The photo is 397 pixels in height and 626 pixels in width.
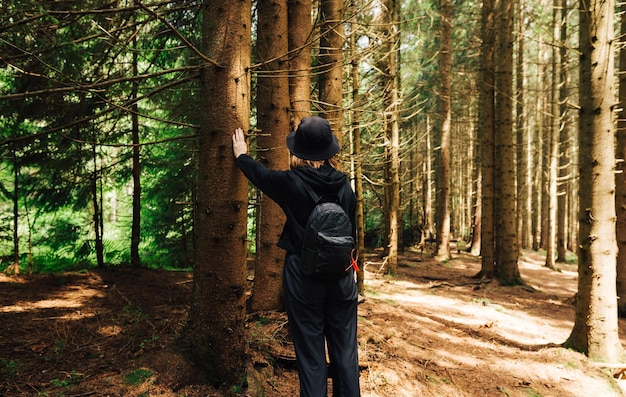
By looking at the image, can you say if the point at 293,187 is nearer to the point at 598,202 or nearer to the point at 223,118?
the point at 223,118

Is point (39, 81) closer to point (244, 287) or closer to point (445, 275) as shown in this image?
point (244, 287)

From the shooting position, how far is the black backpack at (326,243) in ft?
9.23

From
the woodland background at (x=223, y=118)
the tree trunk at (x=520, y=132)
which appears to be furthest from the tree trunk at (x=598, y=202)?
the tree trunk at (x=520, y=132)

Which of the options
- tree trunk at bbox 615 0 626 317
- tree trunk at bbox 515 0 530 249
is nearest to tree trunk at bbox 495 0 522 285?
tree trunk at bbox 515 0 530 249

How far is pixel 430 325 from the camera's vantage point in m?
7.14

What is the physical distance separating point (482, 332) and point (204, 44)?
6771mm

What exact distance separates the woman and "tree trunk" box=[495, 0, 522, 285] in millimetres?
10110

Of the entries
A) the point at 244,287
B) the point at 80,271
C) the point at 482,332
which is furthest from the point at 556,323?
the point at 80,271

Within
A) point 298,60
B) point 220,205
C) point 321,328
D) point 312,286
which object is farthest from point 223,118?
point 298,60

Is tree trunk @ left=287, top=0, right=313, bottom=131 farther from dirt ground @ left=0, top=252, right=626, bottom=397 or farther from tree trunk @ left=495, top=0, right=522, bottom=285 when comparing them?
tree trunk @ left=495, top=0, right=522, bottom=285

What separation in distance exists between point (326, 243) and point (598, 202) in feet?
15.6

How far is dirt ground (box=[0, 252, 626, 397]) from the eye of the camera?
331cm

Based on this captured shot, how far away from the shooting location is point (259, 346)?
4.13 meters

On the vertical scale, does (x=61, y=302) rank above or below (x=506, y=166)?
below
